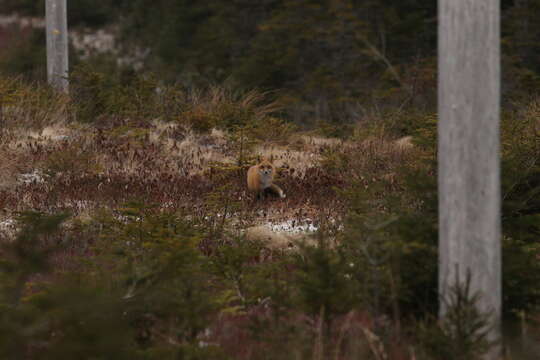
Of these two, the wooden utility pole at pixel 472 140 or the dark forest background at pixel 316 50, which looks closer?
the wooden utility pole at pixel 472 140

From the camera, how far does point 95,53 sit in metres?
36.2

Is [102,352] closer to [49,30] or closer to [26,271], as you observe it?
[26,271]

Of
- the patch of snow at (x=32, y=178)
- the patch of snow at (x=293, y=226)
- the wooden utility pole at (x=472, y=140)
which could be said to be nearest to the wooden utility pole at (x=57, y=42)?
the patch of snow at (x=32, y=178)

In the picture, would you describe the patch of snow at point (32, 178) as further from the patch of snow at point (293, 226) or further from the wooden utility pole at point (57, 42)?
the wooden utility pole at point (57, 42)

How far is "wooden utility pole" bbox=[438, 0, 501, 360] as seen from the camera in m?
3.61

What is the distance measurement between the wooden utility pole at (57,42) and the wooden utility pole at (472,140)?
37.6 feet

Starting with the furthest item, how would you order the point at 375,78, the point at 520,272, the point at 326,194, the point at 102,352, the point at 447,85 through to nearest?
the point at 375,78 < the point at 326,194 < the point at 520,272 < the point at 447,85 < the point at 102,352

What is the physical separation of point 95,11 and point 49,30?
2417cm

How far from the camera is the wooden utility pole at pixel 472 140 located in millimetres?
3611

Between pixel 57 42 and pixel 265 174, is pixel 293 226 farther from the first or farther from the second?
pixel 57 42

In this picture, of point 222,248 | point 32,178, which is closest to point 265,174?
point 32,178

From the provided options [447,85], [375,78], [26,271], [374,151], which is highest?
[375,78]

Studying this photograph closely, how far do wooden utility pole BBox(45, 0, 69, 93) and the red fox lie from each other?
21.6 ft

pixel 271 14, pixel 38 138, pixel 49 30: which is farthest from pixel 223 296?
pixel 271 14
